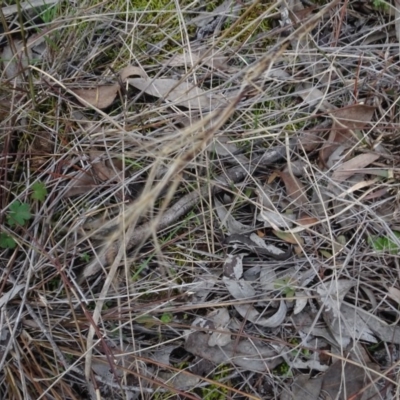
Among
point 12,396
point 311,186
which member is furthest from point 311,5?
point 12,396

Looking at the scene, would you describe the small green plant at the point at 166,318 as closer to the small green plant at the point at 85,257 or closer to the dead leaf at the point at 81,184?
the small green plant at the point at 85,257

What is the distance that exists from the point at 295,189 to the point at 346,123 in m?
0.30

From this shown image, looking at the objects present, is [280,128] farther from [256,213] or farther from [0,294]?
[0,294]

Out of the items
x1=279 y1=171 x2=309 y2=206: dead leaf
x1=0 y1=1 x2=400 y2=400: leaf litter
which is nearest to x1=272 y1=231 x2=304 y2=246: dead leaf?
x1=0 y1=1 x2=400 y2=400: leaf litter

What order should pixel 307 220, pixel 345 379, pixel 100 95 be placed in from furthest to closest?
pixel 100 95 → pixel 307 220 → pixel 345 379

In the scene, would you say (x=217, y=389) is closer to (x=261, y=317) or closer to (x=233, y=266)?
(x=261, y=317)

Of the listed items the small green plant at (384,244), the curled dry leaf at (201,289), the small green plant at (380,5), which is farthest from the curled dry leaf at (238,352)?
the small green plant at (380,5)

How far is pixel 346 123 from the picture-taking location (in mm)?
1979

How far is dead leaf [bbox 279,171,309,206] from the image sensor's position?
192cm

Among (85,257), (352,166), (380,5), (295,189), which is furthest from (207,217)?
(380,5)

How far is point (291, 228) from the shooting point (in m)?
1.90

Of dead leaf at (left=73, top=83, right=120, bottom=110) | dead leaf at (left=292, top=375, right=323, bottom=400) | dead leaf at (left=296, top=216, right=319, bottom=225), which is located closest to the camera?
dead leaf at (left=292, top=375, right=323, bottom=400)

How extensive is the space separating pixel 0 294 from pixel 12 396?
0.32 meters

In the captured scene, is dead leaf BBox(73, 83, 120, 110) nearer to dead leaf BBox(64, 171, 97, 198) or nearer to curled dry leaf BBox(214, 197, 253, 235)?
dead leaf BBox(64, 171, 97, 198)
